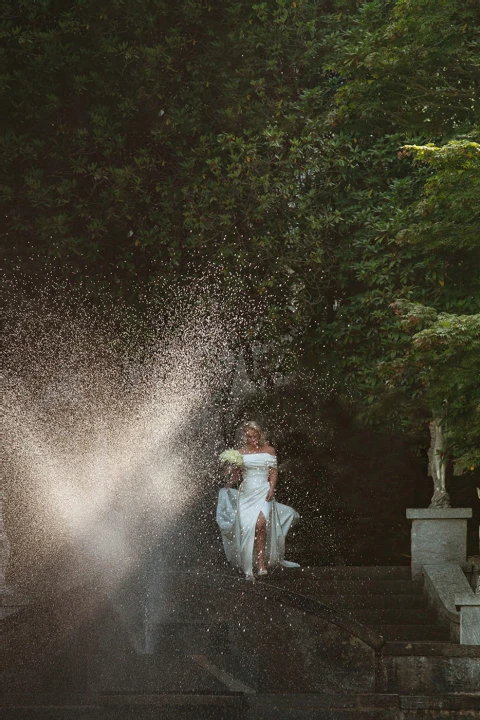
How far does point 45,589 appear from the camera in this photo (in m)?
10.2

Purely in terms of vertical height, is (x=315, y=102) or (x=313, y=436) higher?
(x=315, y=102)

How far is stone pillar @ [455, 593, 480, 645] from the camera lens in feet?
32.7

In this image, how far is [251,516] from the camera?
12.8 m

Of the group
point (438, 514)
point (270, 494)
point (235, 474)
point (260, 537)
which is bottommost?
point (260, 537)

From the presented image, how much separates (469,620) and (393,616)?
7.41 feet

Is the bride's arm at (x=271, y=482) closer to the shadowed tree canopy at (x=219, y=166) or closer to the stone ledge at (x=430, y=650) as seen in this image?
the shadowed tree canopy at (x=219, y=166)

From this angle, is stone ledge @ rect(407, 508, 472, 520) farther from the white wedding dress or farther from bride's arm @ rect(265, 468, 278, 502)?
bride's arm @ rect(265, 468, 278, 502)

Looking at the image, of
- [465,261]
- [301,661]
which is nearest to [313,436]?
[465,261]

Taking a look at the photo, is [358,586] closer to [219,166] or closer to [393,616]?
[393,616]

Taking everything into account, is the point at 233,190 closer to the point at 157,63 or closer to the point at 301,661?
the point at 157,63

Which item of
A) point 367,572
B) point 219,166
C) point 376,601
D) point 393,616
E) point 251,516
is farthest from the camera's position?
point 219,166

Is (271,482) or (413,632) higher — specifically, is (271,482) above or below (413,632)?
above

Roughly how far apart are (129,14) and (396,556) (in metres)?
10.1

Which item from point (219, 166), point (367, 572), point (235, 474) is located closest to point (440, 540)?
point (367, 572)
